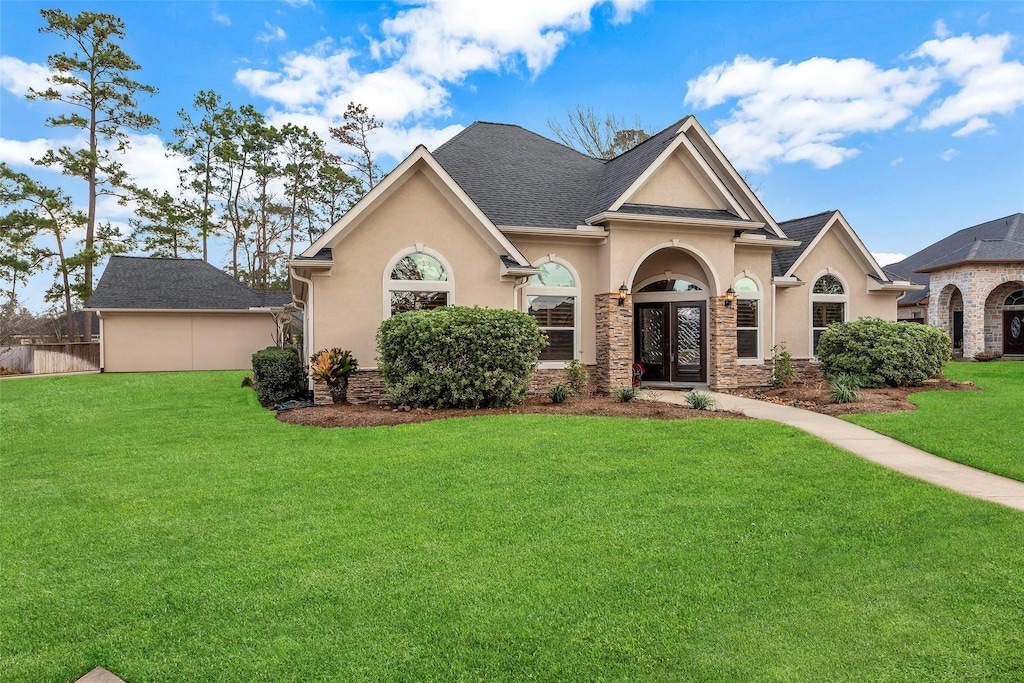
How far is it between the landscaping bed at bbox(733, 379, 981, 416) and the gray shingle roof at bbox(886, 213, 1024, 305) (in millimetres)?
16061

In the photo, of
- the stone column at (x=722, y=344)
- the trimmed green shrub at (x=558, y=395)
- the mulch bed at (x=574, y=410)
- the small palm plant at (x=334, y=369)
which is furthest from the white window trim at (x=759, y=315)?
the small palm plant at (x=334, y=369)

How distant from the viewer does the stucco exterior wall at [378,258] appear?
12.2m

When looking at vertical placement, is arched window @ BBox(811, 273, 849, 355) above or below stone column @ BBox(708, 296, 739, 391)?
above

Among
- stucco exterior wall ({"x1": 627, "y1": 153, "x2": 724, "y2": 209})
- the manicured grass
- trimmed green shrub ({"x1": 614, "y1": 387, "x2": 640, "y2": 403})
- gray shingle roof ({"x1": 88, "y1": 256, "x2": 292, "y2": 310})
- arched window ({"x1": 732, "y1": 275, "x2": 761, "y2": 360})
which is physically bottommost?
the manicured grass

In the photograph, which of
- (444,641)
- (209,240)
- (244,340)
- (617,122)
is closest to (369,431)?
(444,641)

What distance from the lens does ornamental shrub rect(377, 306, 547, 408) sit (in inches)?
416

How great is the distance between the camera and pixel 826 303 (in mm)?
17531

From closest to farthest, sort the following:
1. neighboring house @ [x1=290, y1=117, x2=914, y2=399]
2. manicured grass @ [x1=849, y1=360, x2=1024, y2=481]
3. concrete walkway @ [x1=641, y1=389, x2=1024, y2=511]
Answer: concrete walkway @ [x1=641, y1=389, x2=1024, y2=511] < manicured grass @ [x1=849, y1=360, x2=1024, y2=481] < neighboring house @ [x1=290, y1=117, x2=914, y2=399]

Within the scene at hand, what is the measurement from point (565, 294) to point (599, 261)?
3.98 ft

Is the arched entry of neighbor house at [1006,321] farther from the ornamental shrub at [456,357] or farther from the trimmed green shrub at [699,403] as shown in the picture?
the ornamental shrub at [456,357]

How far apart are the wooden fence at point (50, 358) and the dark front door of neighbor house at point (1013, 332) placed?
4192 cm

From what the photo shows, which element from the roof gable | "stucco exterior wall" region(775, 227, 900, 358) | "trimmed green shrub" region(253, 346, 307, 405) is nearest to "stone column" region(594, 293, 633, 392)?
the roof gable

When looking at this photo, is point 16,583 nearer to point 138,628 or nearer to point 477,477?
point 138,628

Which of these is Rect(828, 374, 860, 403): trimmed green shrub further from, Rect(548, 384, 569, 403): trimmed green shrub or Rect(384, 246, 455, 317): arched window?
Rect(384, 246, 455, 317): arched window
